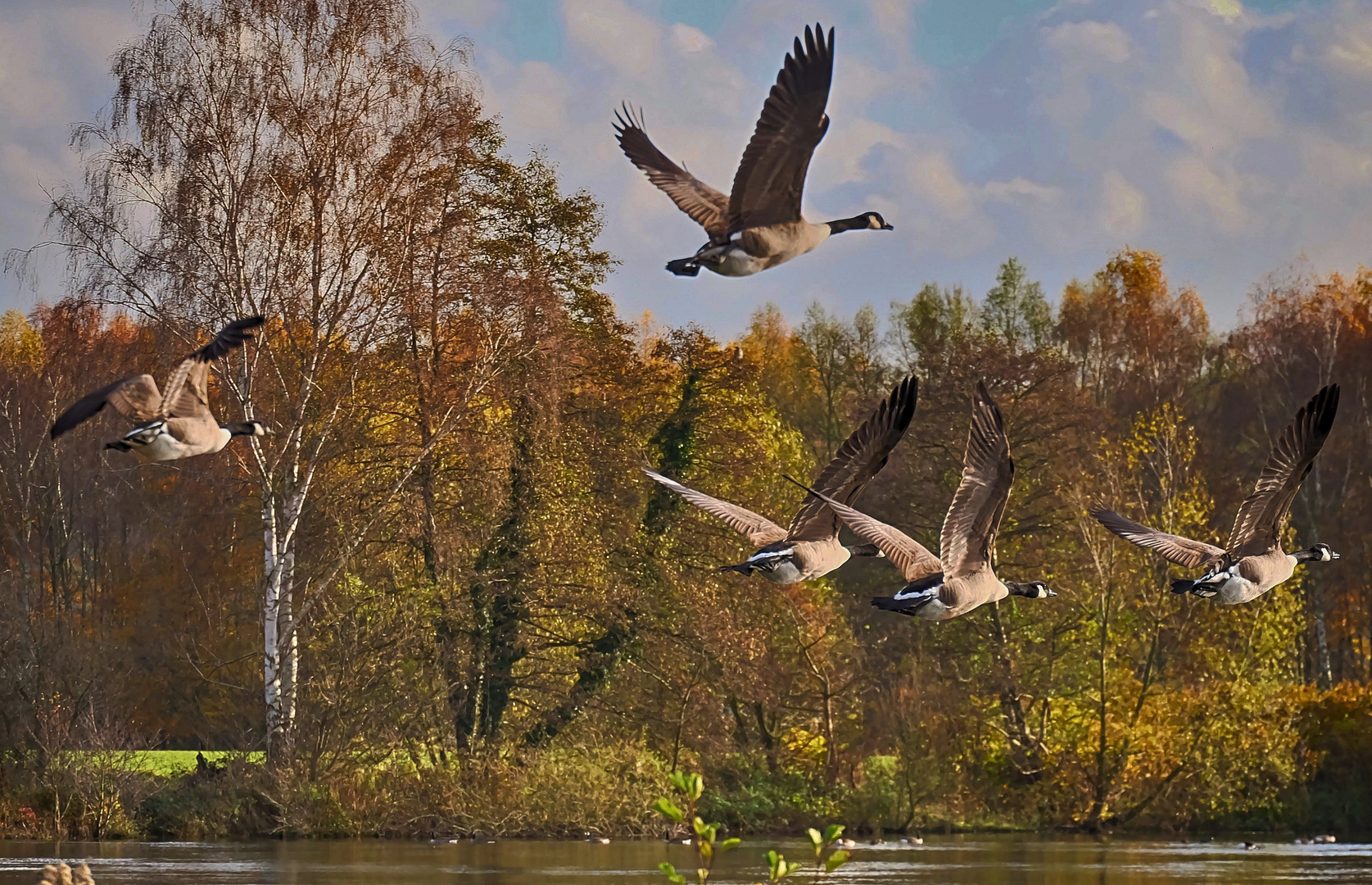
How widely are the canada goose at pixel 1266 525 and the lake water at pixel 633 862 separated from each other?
33.1 ft

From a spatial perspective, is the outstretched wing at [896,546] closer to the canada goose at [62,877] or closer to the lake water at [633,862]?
the canada goose at [62,877]

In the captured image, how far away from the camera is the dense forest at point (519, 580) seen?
3259 cm

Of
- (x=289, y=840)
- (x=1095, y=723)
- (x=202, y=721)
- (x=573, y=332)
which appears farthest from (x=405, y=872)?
(x=202, y=721)

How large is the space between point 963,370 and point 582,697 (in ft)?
35.3

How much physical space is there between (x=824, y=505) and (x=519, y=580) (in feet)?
70.7

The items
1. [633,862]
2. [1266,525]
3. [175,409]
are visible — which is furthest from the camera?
[633,862]

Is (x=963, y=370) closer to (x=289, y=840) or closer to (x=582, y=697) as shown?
(x=582, y=697)

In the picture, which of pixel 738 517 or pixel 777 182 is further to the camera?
pixel 738 517

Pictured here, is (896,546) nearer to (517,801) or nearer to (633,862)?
(633,862)

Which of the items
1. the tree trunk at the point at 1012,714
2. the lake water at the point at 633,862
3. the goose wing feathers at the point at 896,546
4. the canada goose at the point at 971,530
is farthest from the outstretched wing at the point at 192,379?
the tree trunk at the point at 1012,714

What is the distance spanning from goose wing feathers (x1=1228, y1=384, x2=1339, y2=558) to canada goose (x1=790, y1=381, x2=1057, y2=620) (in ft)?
8.68

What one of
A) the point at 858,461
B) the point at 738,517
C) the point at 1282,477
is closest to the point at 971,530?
the point at 858,461

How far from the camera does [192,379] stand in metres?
12.9

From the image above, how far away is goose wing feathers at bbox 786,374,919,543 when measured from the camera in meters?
15.1
